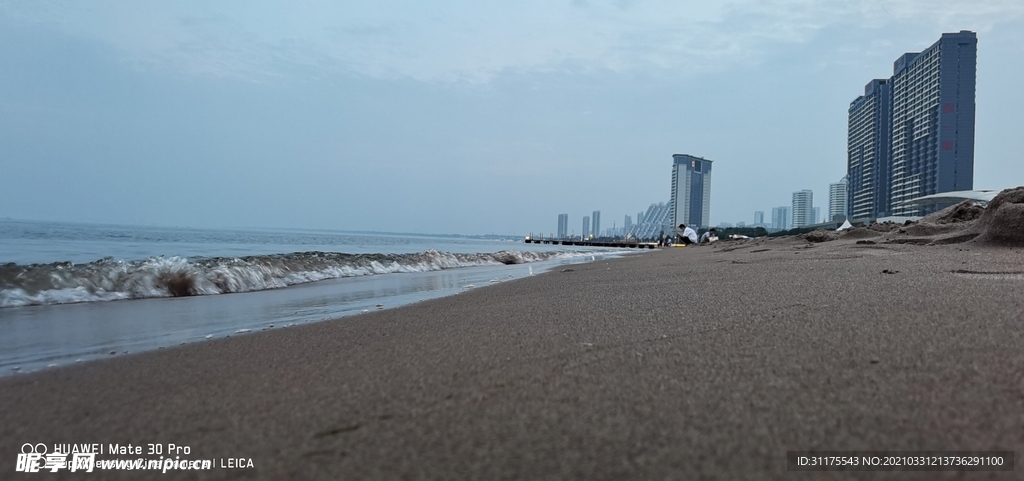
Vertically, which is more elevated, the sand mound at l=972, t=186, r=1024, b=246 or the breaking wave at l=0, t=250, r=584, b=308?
the sand mound at l=972, t=186, r=1024, b=246

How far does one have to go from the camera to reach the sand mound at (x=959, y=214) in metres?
7.08

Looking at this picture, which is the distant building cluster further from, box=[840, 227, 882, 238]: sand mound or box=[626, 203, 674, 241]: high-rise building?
box=[626, 203, 674, 241]: high-rise building

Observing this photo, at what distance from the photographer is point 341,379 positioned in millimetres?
1596

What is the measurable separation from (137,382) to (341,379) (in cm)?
81

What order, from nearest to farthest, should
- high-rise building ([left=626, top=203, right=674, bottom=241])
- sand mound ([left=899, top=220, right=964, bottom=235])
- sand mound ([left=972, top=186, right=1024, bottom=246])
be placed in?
sand mound ([left=972, top=186, right=1024, bottom=246]) < sand mound ([left=899, top=220, right=964, bottom=235]) < high-rise building ([left=626, top=203, right=674, bottom=241])

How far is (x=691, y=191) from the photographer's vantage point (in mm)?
94938

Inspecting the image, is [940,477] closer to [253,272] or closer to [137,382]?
[137,382]

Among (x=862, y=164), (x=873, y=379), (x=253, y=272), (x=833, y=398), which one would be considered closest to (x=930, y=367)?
(x=873, y=379)

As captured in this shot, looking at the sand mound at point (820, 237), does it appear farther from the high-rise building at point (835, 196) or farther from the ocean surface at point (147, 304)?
the high-rise building at point (835, 196)

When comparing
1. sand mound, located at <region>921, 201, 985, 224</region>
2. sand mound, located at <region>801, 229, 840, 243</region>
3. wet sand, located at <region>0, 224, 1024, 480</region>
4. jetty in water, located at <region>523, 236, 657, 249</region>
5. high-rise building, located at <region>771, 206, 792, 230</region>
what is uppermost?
high-rise building, located at <region>771, 206, 792, 230</region>

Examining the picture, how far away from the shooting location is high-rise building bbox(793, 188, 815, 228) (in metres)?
104

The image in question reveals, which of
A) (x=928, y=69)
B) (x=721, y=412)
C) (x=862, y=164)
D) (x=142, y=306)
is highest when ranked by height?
(x=928, y=69)

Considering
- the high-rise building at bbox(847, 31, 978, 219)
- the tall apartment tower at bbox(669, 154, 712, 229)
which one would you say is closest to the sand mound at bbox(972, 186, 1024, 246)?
the high-rise building at bbox(847, 31, 978, 219)

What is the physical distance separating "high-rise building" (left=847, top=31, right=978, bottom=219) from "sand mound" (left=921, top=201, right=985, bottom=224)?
40.0 m
